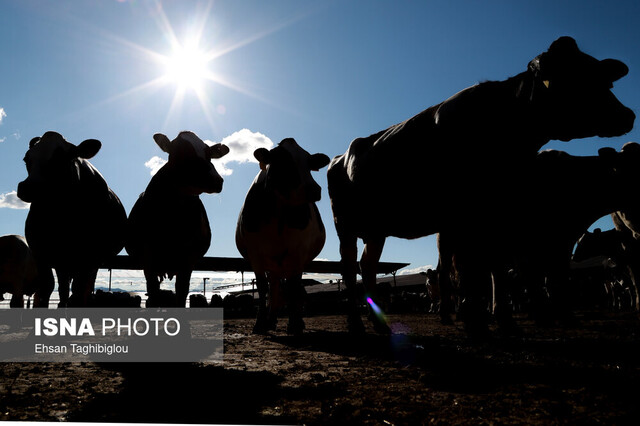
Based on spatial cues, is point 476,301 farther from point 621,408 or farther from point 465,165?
point 621,408

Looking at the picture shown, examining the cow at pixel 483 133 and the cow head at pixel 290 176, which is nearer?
the cow at pixel 483 133

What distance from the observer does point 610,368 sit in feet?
7.72

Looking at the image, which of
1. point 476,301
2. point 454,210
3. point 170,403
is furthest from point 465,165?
point 170,403

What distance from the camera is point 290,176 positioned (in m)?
5.55

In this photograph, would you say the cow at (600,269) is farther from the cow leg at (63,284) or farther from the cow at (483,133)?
the cow leg at (63,284)

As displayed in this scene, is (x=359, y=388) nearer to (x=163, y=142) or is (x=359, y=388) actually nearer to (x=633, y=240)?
(x=163, y=142)

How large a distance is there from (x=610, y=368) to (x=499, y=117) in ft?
7.41

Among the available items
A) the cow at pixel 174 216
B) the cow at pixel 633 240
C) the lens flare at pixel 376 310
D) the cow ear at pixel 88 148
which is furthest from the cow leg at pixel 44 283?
the cow at pixel 633 240

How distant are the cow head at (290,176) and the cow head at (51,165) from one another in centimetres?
221

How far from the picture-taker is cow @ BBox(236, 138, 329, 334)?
18.4ft

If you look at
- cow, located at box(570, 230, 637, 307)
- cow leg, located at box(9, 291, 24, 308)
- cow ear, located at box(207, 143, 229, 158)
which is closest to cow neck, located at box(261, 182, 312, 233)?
cow ear, located at box(207, 143, 229, 158)

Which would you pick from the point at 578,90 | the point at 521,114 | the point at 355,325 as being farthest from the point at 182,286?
the point at 578,90

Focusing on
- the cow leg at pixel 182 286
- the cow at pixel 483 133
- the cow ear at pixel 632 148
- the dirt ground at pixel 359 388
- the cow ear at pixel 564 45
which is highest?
the cow ear at pixel 632 148

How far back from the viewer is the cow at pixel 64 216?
4.63 m
